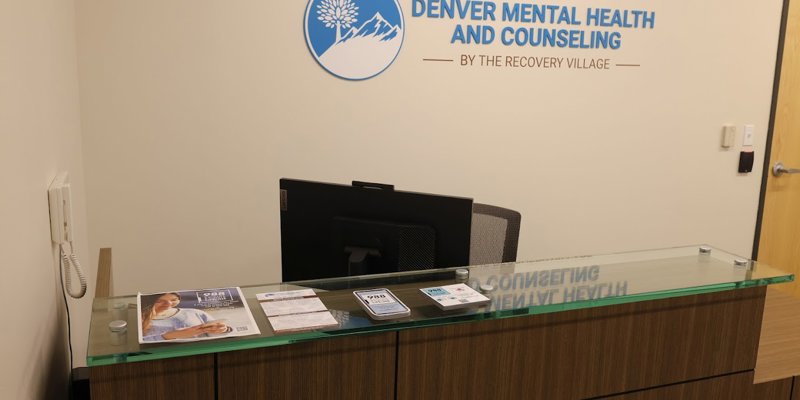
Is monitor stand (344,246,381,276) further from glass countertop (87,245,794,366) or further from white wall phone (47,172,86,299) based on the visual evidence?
white wall phone (47,172,86,299)

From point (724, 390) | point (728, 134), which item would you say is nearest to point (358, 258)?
point (724, 390)

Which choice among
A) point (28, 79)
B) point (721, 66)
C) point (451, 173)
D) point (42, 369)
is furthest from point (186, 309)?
point (721, 66)

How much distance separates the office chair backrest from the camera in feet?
8.23

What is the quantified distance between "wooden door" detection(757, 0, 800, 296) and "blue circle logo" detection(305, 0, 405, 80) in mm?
2301

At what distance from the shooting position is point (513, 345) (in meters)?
1.30

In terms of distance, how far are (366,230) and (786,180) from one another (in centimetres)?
319

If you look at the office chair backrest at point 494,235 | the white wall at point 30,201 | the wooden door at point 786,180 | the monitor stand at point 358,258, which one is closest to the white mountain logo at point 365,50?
the office chair backrest at point 494,235

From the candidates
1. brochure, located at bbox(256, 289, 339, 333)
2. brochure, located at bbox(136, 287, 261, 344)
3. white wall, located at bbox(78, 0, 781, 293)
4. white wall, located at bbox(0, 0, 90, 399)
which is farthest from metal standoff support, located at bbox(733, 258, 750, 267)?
white wall, located at bbox(78, 0, 781, 293)

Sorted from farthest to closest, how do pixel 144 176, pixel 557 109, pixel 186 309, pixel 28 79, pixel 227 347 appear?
pixel 557 109 → pixel 144 176 → pixel 28 79 → pixel 186 309 → pixel 227 347

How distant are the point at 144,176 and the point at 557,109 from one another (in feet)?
6.57

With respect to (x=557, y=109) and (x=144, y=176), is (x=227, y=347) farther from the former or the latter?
(x=557, y=109)

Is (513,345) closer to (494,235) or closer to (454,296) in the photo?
(454,296)

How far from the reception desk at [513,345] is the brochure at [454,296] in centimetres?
2

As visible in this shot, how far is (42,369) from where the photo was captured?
1.27m
